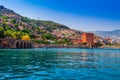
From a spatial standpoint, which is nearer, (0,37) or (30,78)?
(30,78)

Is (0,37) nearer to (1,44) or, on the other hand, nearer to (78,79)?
(1,44)

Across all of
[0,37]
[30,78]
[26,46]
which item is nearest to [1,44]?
[0,37]

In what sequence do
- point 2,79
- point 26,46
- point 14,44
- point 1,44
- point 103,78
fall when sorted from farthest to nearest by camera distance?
point 26,46 → point 14,44 → point 1,44 → point 103,78 → point 2,79

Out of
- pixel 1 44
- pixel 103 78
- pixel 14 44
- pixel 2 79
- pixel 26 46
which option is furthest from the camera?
pixel 26 46

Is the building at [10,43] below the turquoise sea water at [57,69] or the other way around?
the other way around

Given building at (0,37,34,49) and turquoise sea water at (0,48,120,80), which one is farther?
building at (0,37,34,49)

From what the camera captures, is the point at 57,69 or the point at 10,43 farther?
the point at 10,43

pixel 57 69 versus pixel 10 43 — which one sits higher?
pixel 10 43

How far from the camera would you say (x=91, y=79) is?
25859mm

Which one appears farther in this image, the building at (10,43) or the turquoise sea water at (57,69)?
the building at (10,43)

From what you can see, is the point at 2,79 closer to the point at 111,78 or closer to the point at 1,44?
the point at 111,78

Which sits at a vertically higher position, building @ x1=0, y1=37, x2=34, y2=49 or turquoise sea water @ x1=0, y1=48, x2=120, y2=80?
building @ x1=0, y1=37, x2=34, y2=49

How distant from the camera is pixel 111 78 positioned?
1065 inches

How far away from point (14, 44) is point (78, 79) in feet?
503
